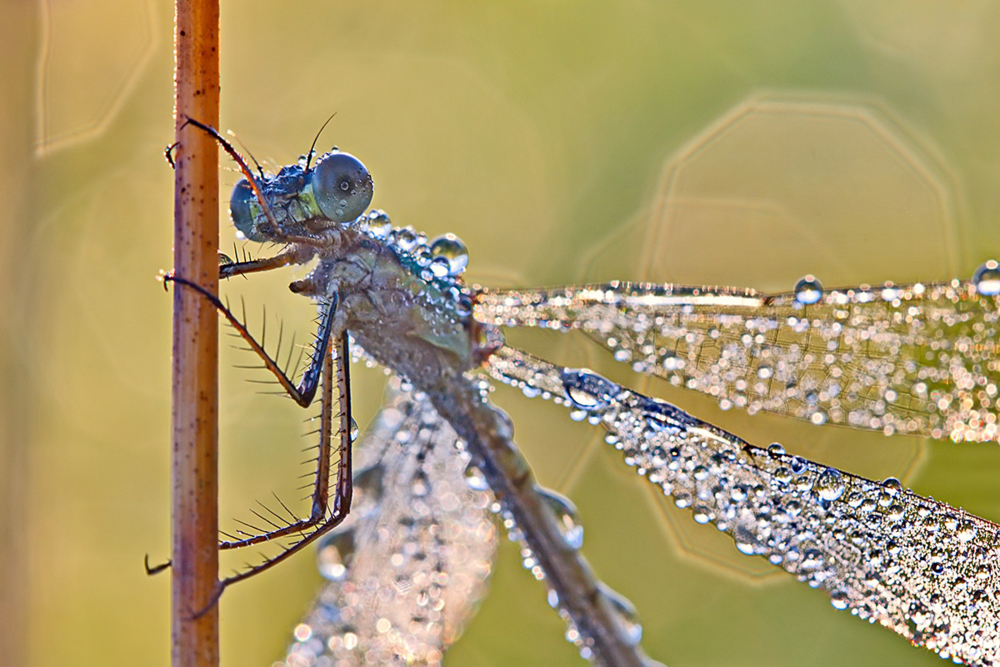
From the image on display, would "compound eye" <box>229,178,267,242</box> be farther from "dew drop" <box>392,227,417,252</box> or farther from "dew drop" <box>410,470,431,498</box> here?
"dew drop" <box>410,470,431,498</box>

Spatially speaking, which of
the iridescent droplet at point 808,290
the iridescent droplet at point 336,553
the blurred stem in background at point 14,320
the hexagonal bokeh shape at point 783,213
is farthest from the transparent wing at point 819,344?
the hexagonal bokeh shape at point 783,213

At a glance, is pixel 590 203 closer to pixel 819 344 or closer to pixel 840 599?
pixel 819 344

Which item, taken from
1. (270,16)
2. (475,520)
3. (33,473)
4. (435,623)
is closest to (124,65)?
(270,16)

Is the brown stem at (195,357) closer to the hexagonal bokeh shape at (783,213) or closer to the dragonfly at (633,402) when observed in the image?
the dragonfly at (633,402)

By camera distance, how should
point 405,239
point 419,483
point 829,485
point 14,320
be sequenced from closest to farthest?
point 829,485, point 405,239, point 14,320, point 419,483

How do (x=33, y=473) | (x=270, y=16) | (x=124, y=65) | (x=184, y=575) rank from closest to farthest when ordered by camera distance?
1. (x=184, y=575)
2. (x=33, y=473)
3. (x=124, y=65)
4. (x=270, y=16)

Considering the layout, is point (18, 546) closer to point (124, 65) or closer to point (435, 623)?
point (435, 623)

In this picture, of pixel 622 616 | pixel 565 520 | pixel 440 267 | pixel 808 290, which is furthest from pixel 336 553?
pixel 808 290
